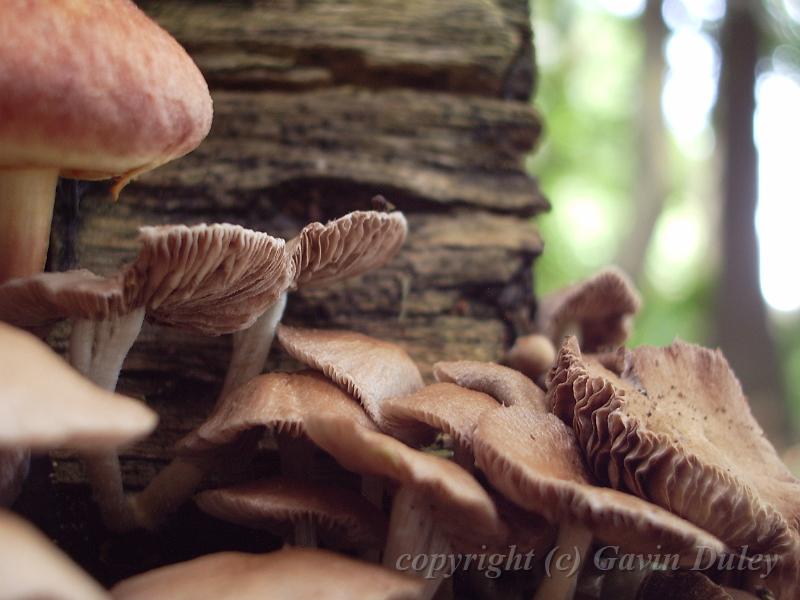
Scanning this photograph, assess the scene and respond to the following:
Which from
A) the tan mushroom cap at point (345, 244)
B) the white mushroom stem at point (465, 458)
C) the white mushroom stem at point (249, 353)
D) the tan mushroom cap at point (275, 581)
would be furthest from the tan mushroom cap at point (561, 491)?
the white mushroom stem at point (249, 353)

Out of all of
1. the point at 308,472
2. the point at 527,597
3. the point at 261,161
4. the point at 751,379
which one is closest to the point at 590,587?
the point at 527,597

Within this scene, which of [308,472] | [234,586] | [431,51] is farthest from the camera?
[431,51]

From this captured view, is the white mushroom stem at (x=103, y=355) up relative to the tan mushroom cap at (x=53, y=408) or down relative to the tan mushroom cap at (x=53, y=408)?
down

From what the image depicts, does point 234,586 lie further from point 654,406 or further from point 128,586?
point 654,406

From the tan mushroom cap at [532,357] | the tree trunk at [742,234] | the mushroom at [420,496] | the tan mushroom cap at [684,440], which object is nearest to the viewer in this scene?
the mushroom at [420,496]

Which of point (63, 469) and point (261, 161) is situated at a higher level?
point (261, 161)

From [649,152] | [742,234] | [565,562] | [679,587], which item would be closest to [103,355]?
[565,562]

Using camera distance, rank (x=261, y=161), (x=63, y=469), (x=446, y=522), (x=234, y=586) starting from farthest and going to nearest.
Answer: (x=261, y=161), (x=63, y=469), (x=446, y=522), (x=234, y=586)

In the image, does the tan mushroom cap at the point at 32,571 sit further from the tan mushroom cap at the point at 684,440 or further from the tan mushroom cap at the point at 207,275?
the tan mushroom cap at the point at 684,440
